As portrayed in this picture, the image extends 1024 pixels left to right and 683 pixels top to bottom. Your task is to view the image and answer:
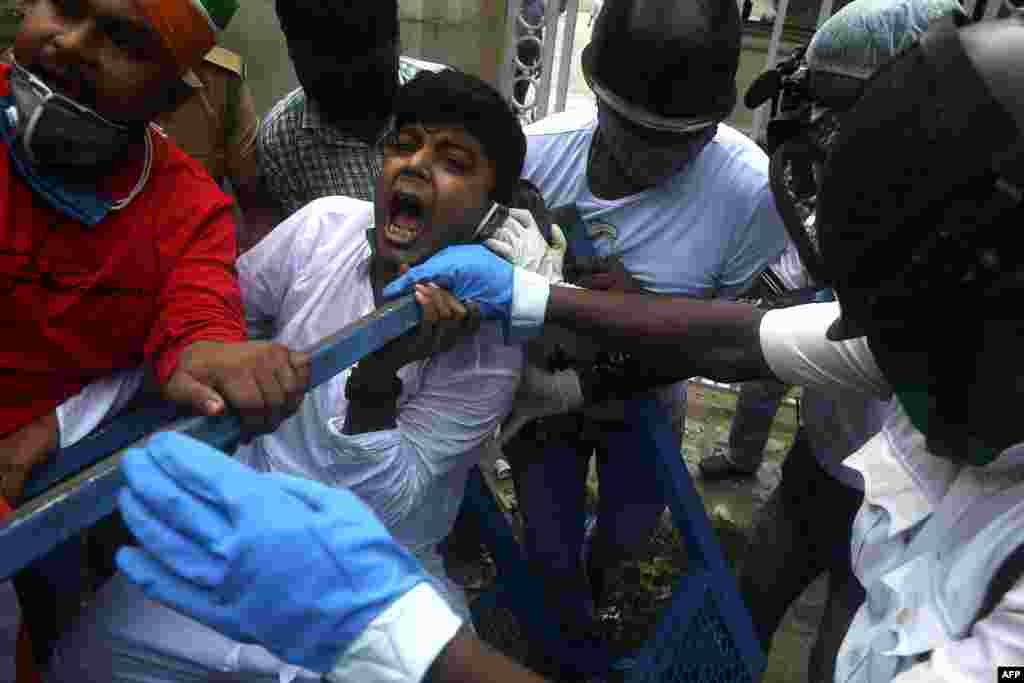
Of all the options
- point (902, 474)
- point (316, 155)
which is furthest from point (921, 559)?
A: point (316, 155)

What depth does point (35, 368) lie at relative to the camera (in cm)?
166

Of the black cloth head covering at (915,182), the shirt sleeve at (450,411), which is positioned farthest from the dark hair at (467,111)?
the black cloth head covering at (915,182)

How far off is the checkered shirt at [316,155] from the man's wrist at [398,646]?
1743 mm

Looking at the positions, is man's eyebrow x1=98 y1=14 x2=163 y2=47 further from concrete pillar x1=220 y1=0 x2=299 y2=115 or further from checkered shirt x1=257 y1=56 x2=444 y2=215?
concrete pillar x1=220 y1=0 x2=299 y2=115

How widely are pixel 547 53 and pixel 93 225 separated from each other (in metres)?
3.18

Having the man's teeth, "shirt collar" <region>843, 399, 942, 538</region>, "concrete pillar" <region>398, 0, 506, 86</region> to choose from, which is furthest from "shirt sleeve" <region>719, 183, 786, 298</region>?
"concrete pillar" <region>398, 0, 506, 86</region>

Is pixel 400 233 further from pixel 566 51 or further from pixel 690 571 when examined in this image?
pixel 566 51

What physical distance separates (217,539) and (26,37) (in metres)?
1.19

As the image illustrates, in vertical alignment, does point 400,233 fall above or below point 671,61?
below

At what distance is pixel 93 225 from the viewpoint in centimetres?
164

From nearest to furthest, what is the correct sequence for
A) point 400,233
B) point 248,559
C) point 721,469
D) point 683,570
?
point 248,559, point 400,233, point 683,570, point 721,469

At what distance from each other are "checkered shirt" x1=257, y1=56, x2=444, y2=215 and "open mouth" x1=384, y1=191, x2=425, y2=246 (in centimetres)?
65

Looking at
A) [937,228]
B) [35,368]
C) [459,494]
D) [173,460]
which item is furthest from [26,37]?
[937,228]

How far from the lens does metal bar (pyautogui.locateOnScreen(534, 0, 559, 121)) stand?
166 inches
